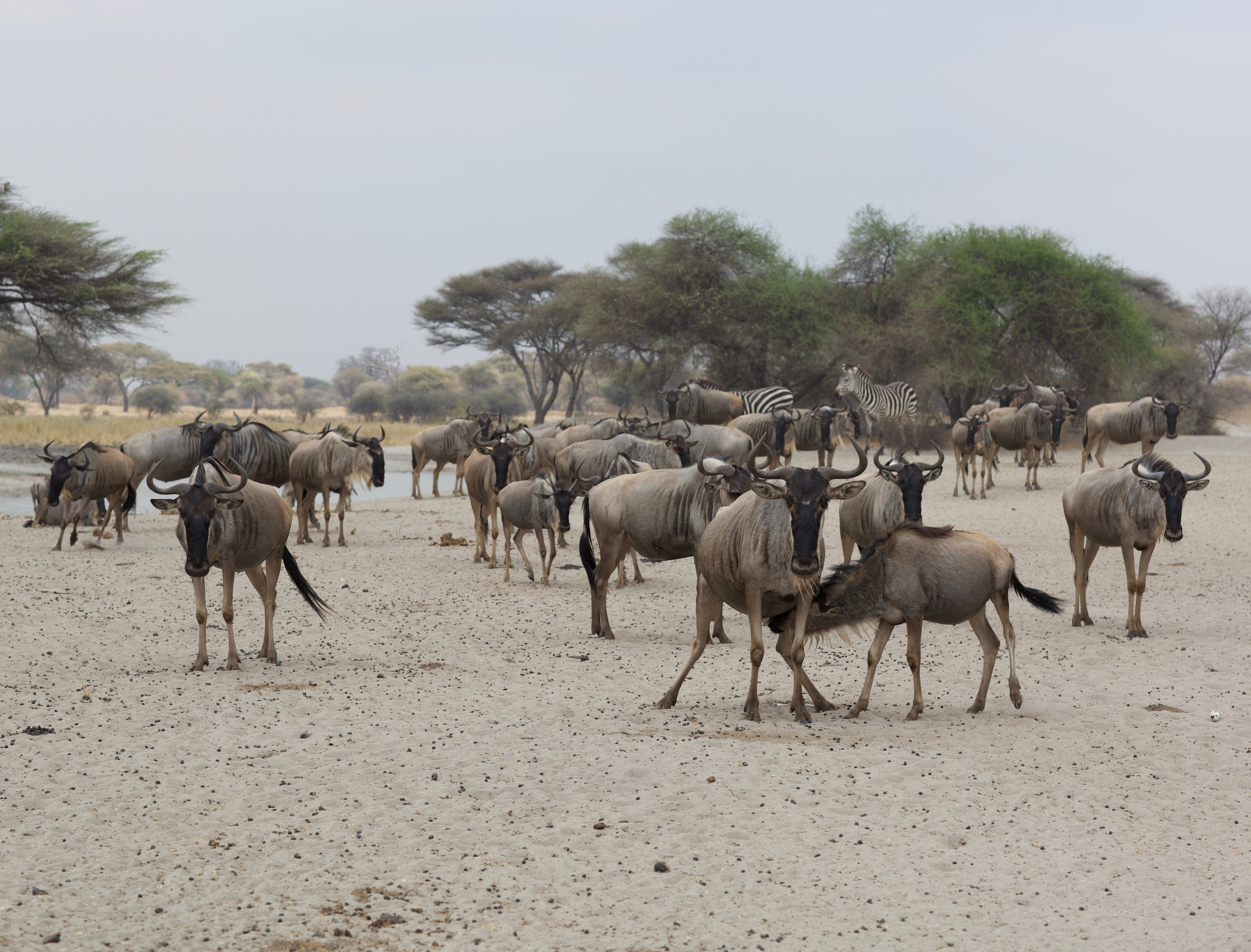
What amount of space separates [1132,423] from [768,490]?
18133 millimetres

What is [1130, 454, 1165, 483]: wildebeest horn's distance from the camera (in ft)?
30.6

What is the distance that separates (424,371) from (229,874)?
3079 inches

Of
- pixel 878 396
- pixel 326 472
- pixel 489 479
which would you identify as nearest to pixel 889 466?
pixel 489 479

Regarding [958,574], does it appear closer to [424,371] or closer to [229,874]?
[229,874]

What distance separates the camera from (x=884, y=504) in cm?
1063

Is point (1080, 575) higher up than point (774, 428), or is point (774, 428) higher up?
point (774, 428)

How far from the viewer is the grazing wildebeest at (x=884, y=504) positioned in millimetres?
10484

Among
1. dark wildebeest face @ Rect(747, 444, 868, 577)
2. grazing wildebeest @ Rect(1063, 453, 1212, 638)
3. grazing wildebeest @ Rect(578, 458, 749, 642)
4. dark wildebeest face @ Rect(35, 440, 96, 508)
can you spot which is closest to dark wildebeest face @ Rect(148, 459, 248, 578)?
grazing wildebeest @ Rect(578, 458, 749, 642)

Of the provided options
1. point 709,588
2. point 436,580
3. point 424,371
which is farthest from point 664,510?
point 424,371

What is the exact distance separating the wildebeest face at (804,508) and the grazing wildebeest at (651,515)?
7.30 ft

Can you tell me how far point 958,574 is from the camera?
6574 millimetres

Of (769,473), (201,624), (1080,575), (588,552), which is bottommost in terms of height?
(201,624)

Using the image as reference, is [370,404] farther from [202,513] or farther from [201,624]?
[202,513]

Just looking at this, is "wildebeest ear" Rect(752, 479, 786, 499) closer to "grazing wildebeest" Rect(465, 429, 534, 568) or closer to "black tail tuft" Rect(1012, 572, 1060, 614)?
"black tail tuft" Rect(1012, 572, 1060, 614)
